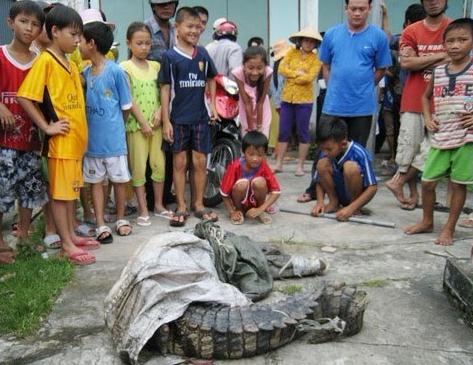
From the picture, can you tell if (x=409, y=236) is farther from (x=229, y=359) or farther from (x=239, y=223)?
(x=229, y=359)

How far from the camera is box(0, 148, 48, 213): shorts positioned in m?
3.62

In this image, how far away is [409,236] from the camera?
4.21 metres

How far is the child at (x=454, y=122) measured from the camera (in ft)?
12.8

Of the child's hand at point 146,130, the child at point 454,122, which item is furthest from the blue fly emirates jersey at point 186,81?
the child at point 454,122

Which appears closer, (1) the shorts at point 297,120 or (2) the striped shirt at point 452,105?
(2) the striped shirt at point 452,105

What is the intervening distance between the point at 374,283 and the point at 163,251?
55.5 inches

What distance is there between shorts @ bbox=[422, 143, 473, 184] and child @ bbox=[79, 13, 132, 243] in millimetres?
2413

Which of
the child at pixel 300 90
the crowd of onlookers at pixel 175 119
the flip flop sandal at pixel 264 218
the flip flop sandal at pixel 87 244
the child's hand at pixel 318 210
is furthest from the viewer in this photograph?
the child at pixel 300 90

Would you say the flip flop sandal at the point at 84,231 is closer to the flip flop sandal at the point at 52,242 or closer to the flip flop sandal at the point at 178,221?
the flip flop sandal at the point at 52,242

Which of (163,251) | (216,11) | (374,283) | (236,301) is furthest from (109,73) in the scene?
(216,11)

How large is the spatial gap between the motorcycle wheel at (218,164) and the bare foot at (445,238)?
210cm

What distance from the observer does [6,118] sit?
3506 millimetres

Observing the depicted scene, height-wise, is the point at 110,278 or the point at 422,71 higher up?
the point at 422,71

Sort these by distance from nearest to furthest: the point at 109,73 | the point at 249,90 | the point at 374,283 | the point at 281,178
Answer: the point at 374,283
the point at 109,73
the point at 249,90
the point at 281,178
